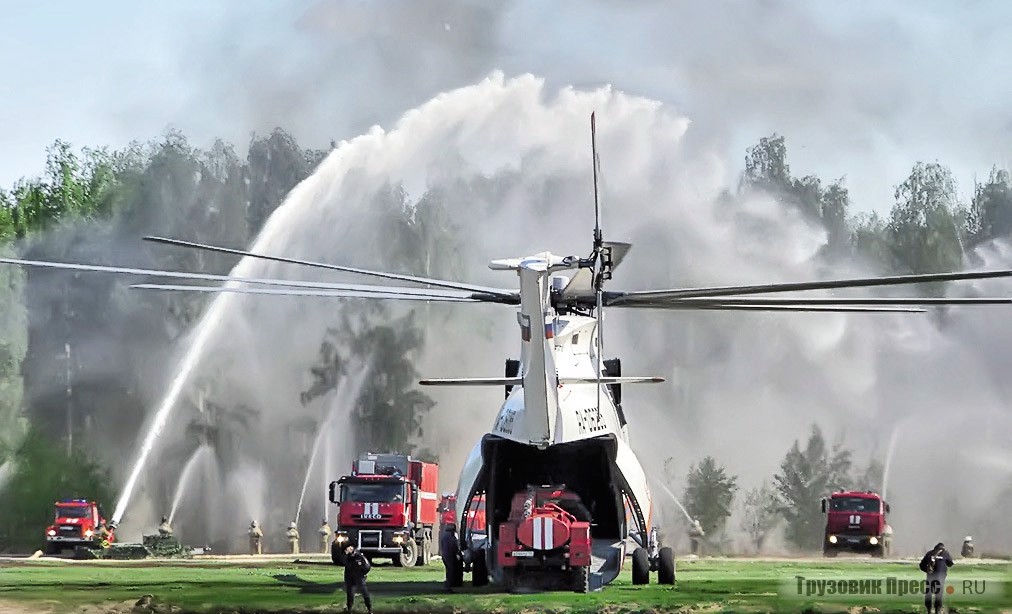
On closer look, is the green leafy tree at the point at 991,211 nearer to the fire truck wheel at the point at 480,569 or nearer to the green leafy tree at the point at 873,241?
the green leafy tree at the point at 873,241

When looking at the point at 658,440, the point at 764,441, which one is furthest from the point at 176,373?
the point at 764,441

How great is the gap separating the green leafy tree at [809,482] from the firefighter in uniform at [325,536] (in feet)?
66.0

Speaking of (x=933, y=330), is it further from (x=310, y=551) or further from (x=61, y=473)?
(x=61, y=473)

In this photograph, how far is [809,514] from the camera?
78312mm

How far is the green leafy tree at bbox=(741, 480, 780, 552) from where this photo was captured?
3063 inches

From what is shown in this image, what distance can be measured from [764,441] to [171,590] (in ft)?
142

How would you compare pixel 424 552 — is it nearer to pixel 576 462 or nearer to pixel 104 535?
pixel 104 535

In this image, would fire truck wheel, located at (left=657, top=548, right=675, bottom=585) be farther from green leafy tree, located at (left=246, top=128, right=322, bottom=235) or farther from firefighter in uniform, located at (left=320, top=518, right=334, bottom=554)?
green leafy tree, located at (left=246, top=128, right=322, bottom=235)

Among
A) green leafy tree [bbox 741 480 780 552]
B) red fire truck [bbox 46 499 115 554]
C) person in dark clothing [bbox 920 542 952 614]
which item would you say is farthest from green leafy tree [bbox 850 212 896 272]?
person in dark clothing [bbox 920 542 952 614]

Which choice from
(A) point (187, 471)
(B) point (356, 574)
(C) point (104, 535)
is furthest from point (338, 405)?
(B) point (356, 574)

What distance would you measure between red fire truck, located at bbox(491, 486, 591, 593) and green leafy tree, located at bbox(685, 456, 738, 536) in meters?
40.3

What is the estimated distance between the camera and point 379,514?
5341 centimetres

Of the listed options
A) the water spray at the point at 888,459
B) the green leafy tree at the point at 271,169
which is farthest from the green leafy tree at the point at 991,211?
the green leafy tree at the point at 271,169

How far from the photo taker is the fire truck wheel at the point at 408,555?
53438 millimetres
